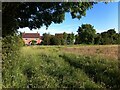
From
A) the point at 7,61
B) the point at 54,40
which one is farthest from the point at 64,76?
the point at 54,40

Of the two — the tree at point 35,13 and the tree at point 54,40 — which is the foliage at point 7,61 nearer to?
the tree at point 35,13

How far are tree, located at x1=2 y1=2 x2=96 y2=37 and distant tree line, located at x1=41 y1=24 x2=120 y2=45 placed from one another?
117 ft

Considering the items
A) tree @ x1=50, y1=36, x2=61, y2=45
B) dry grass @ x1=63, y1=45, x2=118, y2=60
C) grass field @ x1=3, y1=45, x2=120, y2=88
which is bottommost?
grass field @ x1=3, y1=45, x2=120, y2=88

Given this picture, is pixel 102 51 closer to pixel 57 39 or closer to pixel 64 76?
pixel 64 76

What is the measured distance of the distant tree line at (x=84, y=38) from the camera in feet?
166

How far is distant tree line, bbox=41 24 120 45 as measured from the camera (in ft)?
166

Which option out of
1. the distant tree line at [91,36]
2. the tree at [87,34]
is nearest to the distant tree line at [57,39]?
the distant tree line at [91,36]

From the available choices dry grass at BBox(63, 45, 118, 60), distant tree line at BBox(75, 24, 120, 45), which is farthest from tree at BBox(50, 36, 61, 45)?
dry grass at BBox(63, 45, 118, 60)

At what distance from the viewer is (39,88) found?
14250 millimetres

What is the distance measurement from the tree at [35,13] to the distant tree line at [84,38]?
35735 mm

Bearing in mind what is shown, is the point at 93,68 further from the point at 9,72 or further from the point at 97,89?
the point at 9,72

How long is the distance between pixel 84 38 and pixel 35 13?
2112 inches

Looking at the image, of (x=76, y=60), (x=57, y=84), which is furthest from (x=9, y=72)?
(x=76, y=60)

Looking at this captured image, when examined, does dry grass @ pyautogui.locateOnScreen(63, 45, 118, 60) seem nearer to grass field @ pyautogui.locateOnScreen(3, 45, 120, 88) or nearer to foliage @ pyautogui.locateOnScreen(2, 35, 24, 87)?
grass field @ pyautogui.locateOnScreen(3, 45, 120, 88)
